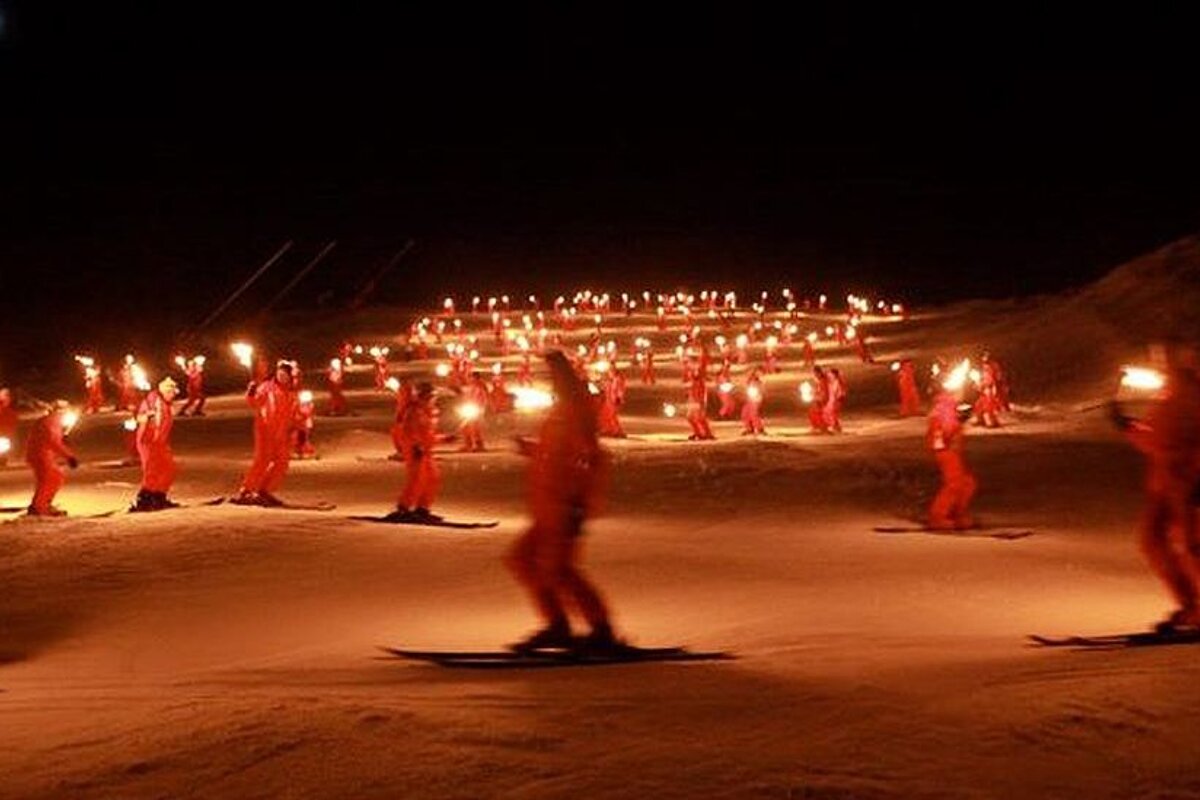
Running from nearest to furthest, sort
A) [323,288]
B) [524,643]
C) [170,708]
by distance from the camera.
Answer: [170,708] < [524,643] < [323,288]

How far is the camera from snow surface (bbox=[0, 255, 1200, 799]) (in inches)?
264

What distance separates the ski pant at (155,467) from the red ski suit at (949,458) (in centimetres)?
830

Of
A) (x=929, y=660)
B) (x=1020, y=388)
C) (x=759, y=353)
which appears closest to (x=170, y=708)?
(x=929, y=660)

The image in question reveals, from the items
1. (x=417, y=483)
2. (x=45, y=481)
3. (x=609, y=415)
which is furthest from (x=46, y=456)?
(x=609, y=415)

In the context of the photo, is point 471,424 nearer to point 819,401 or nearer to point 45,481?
point 819,401

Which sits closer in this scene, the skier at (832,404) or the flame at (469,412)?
the flame at (469,412)

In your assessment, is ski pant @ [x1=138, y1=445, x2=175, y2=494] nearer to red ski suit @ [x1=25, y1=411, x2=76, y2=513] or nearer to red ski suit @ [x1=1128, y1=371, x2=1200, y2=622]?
red ski suit @ [x1=25, y1=411, x2=76, y2=513]

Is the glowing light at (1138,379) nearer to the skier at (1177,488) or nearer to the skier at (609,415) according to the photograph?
the skier at (609,415)

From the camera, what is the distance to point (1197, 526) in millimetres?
10625

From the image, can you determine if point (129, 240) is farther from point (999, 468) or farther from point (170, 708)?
point (170, 708)

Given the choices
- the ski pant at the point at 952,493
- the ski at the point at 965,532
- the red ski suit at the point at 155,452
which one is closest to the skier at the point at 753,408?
the ski at the point at 965,532

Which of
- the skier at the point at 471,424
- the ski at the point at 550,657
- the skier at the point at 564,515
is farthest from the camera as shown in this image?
the skier at the point at 471,424

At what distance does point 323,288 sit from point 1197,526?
89558mm

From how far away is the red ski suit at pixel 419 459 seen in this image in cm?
1836
